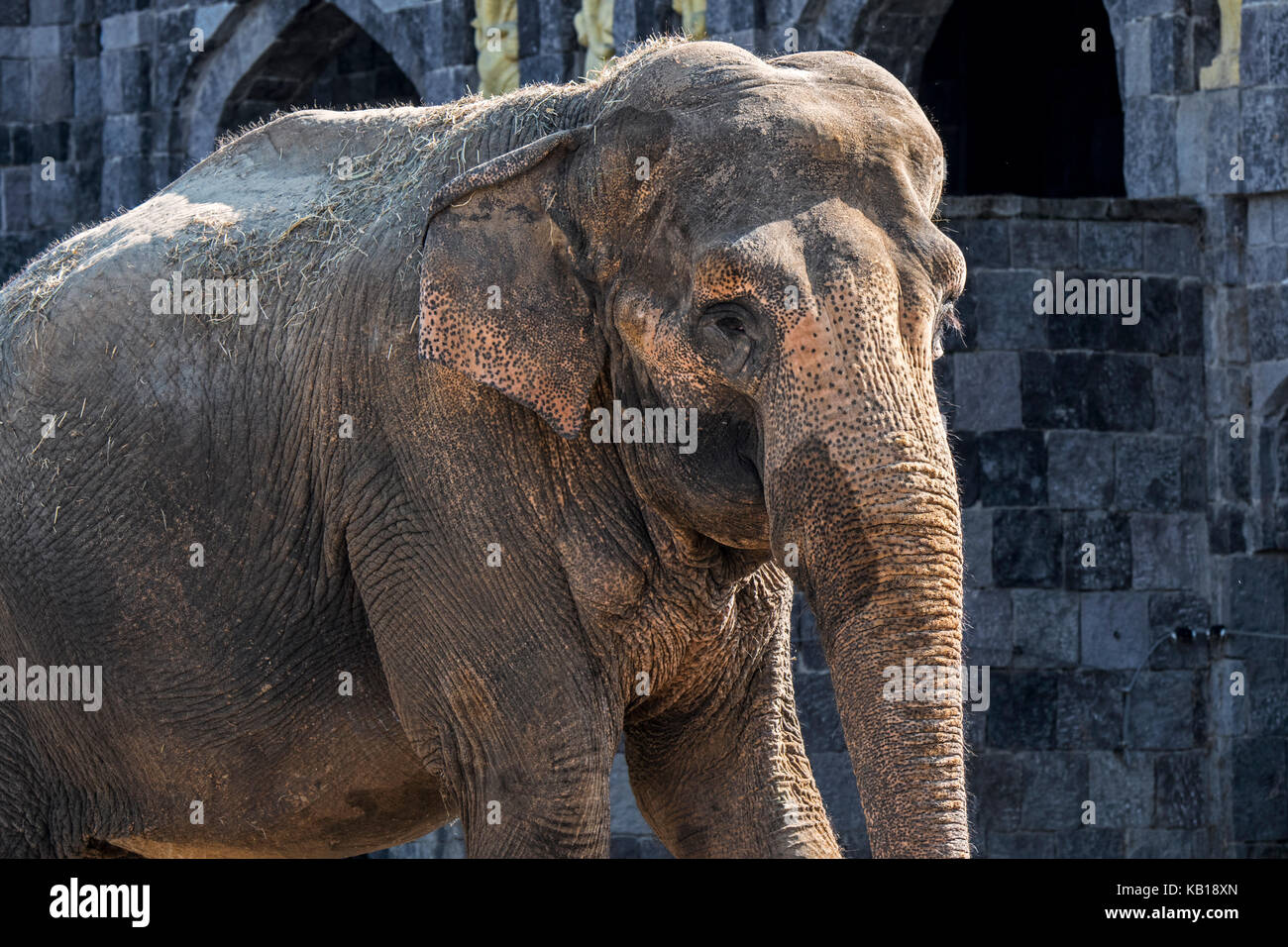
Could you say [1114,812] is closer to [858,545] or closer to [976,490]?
[976,490]

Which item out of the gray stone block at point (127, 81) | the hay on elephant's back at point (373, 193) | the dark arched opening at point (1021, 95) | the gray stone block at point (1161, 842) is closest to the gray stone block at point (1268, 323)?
the gray stone block at point (1161, 842)

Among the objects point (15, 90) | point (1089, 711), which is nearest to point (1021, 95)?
point (15, 90)

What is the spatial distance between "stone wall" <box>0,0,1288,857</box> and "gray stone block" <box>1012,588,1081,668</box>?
0.04ft

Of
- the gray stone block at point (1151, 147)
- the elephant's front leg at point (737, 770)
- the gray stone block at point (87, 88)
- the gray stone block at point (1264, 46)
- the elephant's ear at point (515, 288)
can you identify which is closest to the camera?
the elephant's ear at point (515, 288)

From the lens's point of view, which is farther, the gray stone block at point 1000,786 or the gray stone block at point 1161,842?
the gray stone block at point 1161,842

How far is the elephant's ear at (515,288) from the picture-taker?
6.16 meters

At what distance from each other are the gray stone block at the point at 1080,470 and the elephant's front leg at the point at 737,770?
6844mm

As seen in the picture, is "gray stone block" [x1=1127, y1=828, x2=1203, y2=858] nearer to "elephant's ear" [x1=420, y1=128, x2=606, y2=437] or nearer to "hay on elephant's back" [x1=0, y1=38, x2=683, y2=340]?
"hay on elephant's back" [x1=0, y1=38, x2=683, y2=340]

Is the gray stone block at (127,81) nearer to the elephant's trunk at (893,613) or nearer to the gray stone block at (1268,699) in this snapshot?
the gray stone block at (1268,699)

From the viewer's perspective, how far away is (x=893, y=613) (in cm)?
550

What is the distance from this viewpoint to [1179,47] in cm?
1448

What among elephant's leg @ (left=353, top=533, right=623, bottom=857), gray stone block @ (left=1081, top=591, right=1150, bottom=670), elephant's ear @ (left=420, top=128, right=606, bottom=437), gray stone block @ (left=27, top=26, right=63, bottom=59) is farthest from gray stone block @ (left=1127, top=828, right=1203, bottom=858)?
gray stone block @ (left=27, top=26, right=63, bottom=59)

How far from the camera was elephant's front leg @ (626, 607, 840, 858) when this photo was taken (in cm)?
675

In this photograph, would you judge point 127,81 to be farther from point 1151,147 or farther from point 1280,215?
point 1280,215
